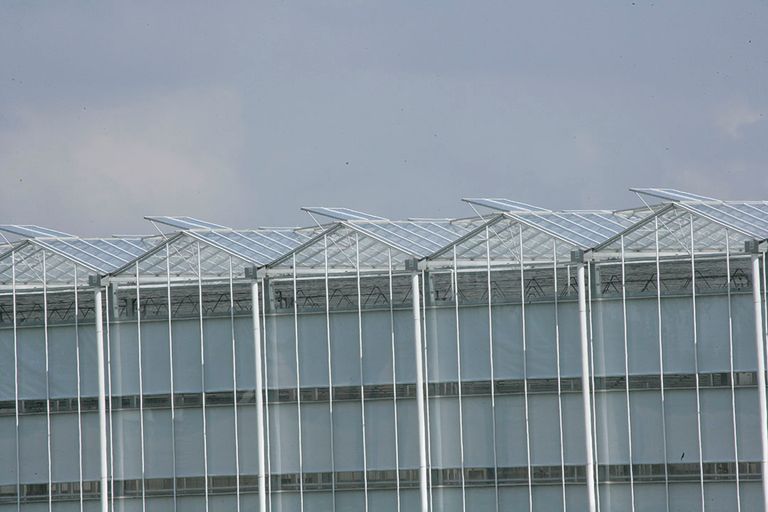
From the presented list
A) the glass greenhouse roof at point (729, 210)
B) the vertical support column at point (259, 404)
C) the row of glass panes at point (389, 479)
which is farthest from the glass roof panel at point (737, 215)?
the vertical support column at point (259, 404)

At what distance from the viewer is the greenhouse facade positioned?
46.1 meters

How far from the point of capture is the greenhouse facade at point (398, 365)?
4606cm

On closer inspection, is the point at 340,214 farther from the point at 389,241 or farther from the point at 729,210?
the point at 729,210

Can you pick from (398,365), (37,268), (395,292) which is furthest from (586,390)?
(37,268)

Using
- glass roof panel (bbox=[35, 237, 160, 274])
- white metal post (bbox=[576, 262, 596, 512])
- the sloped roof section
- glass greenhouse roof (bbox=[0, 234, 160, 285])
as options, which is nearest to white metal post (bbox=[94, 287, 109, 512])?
glass greenhouse roof (bbox=[0, 234, 160, 285])

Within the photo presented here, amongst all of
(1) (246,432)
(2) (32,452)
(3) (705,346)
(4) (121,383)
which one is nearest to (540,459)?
(3) (705,346)

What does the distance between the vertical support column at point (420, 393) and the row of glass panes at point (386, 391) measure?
72 cm

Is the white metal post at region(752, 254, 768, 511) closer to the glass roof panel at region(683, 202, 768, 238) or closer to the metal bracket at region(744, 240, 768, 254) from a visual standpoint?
the metal bracket at region(744, 240, 768, 254)

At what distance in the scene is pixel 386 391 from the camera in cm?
4891

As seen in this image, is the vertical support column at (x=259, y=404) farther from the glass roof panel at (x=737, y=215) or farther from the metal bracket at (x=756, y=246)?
the metal bracket at (x=756, y=246)

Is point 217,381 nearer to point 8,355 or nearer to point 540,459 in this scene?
point 8,355

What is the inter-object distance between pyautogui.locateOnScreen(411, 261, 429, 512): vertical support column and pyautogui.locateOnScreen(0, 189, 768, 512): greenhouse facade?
0.10 m

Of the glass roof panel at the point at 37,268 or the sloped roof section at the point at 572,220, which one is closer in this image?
the sloped roof section at the point at 572,220

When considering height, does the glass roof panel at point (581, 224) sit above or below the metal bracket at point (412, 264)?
above
